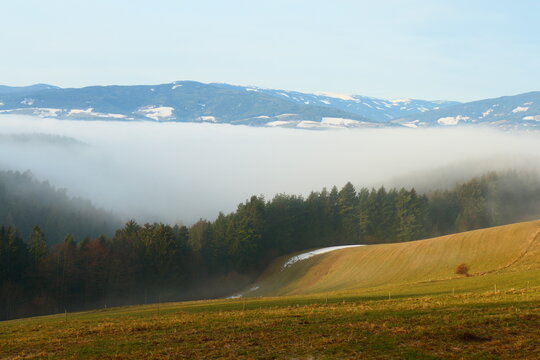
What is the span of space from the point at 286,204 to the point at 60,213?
10878 cm

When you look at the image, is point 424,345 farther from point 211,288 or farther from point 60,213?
point 60,213

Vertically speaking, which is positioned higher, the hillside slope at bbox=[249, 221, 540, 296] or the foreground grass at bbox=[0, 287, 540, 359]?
the foreground grass at bbox=[0, 287, 540, 359]

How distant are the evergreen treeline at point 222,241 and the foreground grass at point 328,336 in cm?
5435

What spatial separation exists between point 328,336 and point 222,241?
284 feet

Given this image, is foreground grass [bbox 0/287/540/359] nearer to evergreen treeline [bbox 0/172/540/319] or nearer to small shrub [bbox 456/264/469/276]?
small shrub [bbox 456/264/469/276]

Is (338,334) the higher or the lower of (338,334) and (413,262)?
the higher

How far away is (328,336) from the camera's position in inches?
947

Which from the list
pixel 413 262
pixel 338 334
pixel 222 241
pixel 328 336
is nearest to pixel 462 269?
pixel 413 262

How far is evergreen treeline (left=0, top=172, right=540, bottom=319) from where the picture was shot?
8475 cm

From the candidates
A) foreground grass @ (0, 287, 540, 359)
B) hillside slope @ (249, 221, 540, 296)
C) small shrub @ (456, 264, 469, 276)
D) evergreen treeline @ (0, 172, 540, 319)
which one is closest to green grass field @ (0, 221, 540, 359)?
foreground grass @ (0, 287, 540, 359)

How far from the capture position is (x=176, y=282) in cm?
9562

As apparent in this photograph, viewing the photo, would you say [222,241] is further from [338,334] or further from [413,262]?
[338,334]

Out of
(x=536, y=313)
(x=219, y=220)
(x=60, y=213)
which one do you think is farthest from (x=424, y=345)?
(x=60, y=213)

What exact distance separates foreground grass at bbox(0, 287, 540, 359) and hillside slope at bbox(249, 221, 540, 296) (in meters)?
27.7
